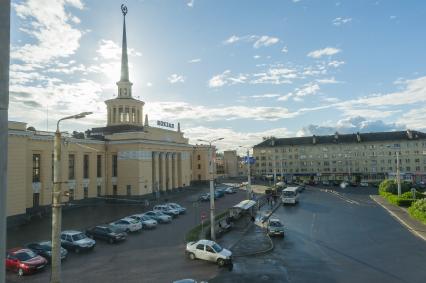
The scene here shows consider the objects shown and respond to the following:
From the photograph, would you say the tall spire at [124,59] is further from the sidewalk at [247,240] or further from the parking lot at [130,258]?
the sidewalk at [247,240]

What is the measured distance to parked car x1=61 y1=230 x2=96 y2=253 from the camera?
28766mm

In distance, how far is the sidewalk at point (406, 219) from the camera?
1363 inches

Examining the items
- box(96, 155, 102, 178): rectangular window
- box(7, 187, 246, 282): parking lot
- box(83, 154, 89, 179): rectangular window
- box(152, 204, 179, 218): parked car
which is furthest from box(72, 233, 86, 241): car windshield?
box(96, 155, 102, 178): rectangular window

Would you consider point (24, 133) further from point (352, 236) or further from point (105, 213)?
point (352, 236)

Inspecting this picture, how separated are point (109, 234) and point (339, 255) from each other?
21370 millimetres

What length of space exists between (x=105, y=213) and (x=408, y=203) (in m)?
47.1

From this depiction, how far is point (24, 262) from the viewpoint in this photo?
2336 cm

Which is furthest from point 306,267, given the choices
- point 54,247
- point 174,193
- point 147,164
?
point 174,193

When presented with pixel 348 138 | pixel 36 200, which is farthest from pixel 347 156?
pixel 36 200

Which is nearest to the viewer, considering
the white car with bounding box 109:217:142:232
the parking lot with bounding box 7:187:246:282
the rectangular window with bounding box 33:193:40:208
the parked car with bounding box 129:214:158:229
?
the parking lot with bounding box 7:187:246:282

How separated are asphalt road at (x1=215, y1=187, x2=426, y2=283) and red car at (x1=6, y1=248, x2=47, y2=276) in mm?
12969

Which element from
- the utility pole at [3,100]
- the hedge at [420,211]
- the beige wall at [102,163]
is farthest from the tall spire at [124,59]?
the utility pole at [3,100]

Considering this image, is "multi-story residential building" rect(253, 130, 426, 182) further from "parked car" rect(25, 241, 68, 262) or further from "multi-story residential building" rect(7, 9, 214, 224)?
"parked car" rect(25, 241, 68, 262)

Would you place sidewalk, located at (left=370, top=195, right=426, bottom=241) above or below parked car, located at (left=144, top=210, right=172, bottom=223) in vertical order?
below
